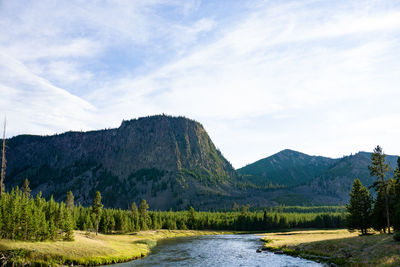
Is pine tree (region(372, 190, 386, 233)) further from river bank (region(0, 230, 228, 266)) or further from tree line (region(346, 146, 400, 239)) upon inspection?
river bank (region(0, 230, 228, 266))

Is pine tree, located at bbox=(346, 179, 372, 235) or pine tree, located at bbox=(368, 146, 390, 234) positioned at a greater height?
pine tree, located at bbox=(368, 146, 390, 234)

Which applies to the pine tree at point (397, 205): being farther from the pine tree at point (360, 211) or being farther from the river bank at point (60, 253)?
the river bank at point (60, 253)

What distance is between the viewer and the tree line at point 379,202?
6994cm

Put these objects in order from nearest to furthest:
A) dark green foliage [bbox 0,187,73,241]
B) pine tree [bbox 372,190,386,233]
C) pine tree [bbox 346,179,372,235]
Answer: dark green foliage [bbox 0,187,73,241], pine tree [bbox 372,190,386,233], pine tree [bbox 346,179,372,235]

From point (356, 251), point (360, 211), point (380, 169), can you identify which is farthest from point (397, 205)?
Answer: point (360, 211)

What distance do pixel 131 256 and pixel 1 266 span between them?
27.7m

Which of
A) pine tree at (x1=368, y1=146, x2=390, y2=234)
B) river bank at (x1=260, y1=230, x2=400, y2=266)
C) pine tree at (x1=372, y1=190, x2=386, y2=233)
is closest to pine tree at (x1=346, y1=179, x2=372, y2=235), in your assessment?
pine tree at (x1=372, y1=190, x2=386, y2=233)

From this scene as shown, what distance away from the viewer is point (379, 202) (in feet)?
253

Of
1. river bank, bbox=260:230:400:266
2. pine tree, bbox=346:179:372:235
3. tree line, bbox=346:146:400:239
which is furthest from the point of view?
pine tree, bbox=346:179:372:235

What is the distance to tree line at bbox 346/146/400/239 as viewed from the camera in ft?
229

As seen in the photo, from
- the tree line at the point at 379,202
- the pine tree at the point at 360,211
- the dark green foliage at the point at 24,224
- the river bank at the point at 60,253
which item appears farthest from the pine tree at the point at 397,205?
the dark green foliage at the point at 24,224

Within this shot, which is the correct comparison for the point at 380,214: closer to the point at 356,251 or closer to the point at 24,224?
the point at 356,251

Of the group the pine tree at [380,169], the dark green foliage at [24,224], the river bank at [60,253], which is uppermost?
the pine tree at [380,169]

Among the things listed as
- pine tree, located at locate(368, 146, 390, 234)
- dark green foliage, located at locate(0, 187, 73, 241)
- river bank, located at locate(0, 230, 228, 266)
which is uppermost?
pine tree, located at locate(368, 146, 390, 234)
